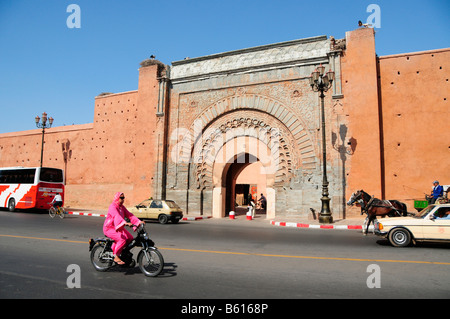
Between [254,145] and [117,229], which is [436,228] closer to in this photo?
[117,229]

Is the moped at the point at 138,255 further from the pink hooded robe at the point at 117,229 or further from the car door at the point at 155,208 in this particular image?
the car door at the point at 155,208

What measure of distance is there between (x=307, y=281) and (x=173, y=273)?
189cm

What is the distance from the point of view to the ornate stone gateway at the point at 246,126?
15.0 meters

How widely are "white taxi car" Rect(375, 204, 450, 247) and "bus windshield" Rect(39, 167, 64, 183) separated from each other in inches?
643

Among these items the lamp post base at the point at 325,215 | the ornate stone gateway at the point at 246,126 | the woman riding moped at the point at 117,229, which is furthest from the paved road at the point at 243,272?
the ornate stone gateway at the point at 246,126

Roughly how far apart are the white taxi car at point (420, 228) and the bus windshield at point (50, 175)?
16.3 m

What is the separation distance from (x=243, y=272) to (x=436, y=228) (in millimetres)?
5064

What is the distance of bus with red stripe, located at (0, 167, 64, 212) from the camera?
1650 cm

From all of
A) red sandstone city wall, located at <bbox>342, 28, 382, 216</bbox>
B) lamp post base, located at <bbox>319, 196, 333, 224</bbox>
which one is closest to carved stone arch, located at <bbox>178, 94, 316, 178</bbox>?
red sandstone city wall, located at <bbox>342, 28, 382, 216</bbox>

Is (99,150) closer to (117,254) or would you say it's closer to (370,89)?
(370,89)

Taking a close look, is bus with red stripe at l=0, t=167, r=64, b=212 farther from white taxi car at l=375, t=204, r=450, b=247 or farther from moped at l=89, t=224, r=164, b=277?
white taxi car at l=375, t=204, r=450, b=247

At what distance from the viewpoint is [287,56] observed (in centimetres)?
1586
